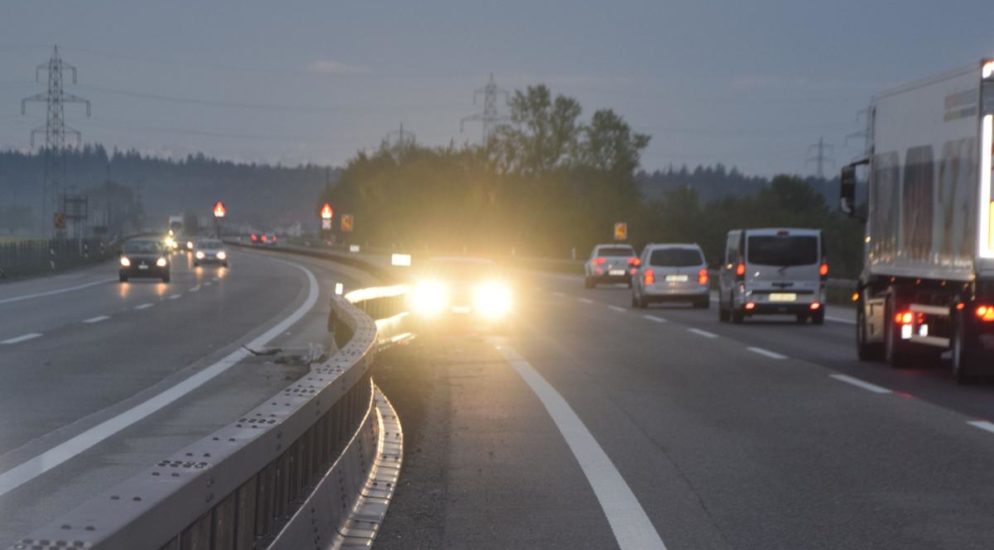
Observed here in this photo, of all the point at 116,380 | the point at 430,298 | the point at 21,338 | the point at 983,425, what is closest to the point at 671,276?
the point at 430,298

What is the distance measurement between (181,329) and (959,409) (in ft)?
52.5

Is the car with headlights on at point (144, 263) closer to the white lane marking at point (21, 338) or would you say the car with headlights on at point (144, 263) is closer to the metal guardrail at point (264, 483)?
the white lane marking at point (21, 338)

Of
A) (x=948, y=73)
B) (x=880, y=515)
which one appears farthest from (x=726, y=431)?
(x=948, y=73)

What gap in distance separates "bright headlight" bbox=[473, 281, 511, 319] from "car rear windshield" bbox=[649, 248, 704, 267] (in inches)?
321

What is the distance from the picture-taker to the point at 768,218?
504 ft

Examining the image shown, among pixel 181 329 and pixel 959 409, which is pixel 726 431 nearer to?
pixel 959 409

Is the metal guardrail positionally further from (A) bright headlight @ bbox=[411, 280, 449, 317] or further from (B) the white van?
(B) the white van

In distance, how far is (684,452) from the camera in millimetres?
11930

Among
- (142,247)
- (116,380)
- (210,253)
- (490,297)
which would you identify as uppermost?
(142,247)

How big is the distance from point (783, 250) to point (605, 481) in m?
23.4

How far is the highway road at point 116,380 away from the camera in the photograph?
10844 millimetres

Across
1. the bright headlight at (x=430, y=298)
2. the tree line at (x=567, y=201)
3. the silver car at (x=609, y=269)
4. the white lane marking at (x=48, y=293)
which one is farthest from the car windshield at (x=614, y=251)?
the tree line at (x=567, y=201)

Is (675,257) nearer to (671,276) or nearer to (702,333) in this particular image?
(671,276)

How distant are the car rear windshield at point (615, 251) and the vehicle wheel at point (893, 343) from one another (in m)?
38.8
